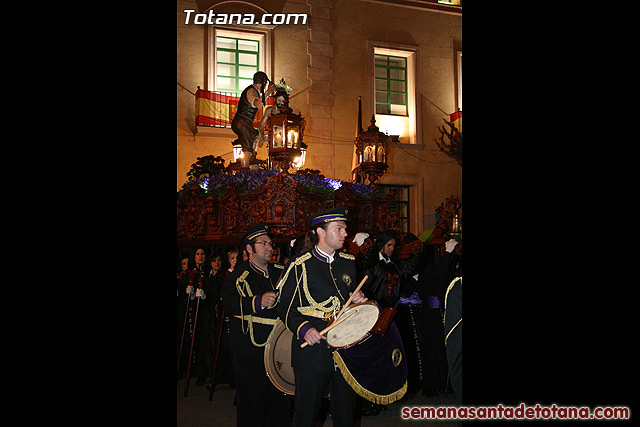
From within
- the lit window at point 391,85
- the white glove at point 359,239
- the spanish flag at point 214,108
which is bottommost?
the white glove at point 359,239

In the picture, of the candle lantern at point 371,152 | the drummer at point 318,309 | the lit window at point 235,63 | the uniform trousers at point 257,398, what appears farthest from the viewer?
the lit window at point 235,63

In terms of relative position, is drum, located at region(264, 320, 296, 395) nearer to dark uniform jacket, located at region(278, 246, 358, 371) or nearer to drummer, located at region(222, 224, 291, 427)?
drummer, located at region(222, 224, 291, 427)

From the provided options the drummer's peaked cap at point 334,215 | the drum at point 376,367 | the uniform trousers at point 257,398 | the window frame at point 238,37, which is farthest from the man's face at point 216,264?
the window frame at point 238,37

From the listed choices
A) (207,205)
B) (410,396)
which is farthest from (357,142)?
(410,396)

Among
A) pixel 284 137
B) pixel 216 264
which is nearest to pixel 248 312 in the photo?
pixel 216 264

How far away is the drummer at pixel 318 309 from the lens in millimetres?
3965

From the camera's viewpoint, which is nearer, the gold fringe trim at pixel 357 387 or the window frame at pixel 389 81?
the gold fringe trim at pixel 357 387

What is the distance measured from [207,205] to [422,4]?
11936mm

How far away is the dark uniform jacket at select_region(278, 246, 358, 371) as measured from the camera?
3996 millimetres

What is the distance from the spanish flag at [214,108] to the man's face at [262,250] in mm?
A: 10033

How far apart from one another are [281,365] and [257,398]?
0.41m

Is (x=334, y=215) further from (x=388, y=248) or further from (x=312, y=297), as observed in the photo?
(x=388, y=248)

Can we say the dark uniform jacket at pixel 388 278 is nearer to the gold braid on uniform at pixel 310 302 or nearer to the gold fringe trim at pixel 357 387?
the gold braid on uniform at pixel 310 302
